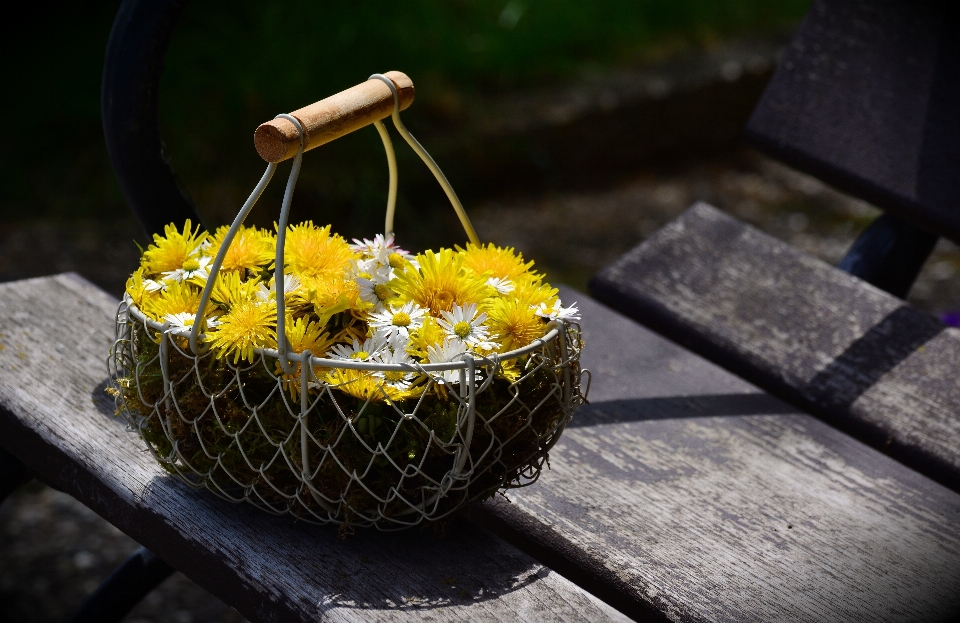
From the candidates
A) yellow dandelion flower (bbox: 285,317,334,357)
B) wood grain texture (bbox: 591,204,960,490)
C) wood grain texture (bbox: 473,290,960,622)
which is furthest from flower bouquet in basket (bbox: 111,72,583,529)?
wood grain texture (bbox: 591,204,960,490)

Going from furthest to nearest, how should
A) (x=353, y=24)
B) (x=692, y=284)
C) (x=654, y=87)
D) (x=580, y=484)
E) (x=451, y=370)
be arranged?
→ (x=654, y=87) < (x=353, y=24) < (x=692, y=284) < (x=580, y=484) < (x=451, y=370)

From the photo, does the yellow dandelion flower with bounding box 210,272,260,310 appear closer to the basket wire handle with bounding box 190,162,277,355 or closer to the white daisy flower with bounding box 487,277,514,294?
the basket wire handle with bounding box 190,162,277,355

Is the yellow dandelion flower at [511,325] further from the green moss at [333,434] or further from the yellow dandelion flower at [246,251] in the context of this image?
the yellow dandelion flower at [246,251]

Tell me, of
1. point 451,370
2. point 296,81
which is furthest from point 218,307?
point 296,81

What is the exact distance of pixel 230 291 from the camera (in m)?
0.87

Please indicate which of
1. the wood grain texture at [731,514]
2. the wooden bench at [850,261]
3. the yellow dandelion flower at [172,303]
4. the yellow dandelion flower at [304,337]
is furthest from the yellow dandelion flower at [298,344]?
the wooden bench at [850,261]

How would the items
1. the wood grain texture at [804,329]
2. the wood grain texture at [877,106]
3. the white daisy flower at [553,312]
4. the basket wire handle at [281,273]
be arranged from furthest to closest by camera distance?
1. the wood grain texture at [877,106]
2. the wood grain texture at [804,329]
3. the white daisy flower at [553,312]
4. the basket wire handle at [281,273]

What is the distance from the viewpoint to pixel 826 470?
117 centimetres

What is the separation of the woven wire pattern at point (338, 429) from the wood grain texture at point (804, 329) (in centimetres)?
54

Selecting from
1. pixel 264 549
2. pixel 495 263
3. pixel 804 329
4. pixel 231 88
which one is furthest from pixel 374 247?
pixel 231 88

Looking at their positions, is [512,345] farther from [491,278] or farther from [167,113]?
[167,113]

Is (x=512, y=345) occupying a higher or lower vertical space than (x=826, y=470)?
higher

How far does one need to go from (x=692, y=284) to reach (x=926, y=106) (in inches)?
18.8

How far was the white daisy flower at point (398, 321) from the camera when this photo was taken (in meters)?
0.85
